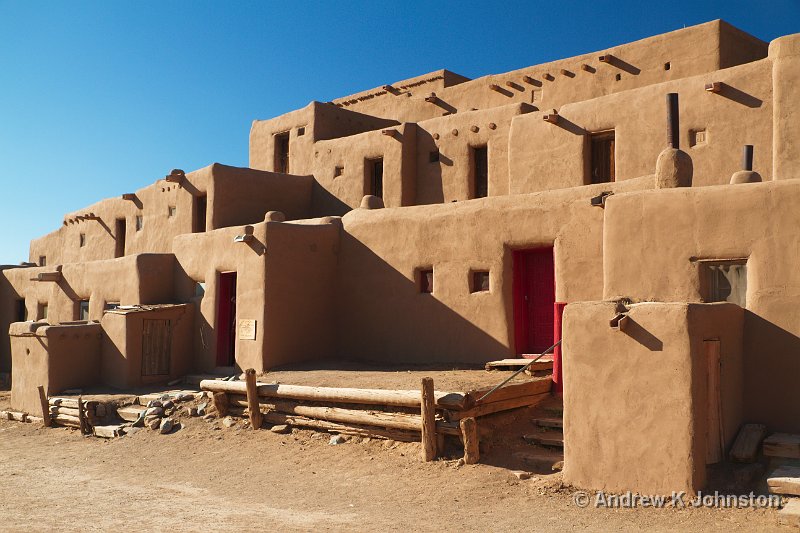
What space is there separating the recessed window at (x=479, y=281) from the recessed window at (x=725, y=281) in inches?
192

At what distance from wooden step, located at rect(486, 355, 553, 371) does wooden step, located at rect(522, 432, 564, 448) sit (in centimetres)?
161

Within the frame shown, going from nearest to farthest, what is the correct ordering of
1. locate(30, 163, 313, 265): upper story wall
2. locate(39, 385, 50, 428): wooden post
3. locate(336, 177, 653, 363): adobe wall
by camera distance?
locate(336, 177, 653, 363): adobe wall → locate(39, 385, 50, 428): wooden post → locate(30, 163, 313, 265): upper story wall

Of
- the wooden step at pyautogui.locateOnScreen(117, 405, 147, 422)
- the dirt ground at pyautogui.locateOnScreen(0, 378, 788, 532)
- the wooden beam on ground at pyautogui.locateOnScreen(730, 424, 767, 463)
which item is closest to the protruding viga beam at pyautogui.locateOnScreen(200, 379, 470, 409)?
the dirt ground at pyautogui.locateOnScreen(0, 378, 788, 532)

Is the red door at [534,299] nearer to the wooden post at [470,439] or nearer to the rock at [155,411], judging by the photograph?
the wooden post at [470,439]

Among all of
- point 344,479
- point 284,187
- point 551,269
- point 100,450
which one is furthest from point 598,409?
point 284,187

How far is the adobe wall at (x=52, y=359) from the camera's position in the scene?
682 inches

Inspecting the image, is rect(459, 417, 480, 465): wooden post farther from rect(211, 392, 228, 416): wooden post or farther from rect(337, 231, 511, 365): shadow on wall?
rect(211, 392, 228, 416): wooden post

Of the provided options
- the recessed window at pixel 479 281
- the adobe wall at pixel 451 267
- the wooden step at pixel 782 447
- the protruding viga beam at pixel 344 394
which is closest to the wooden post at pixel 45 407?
the protruding viga beam at pixel 344 394

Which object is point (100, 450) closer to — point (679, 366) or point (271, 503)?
point (271, 503)

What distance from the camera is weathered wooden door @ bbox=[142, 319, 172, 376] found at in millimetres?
17547

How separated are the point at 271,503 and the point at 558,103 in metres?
12.6

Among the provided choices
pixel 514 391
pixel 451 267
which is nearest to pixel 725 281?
pixel 514 391

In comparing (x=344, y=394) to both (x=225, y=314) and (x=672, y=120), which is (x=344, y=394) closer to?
(x=225, y=314)

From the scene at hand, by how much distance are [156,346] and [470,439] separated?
9.55m
